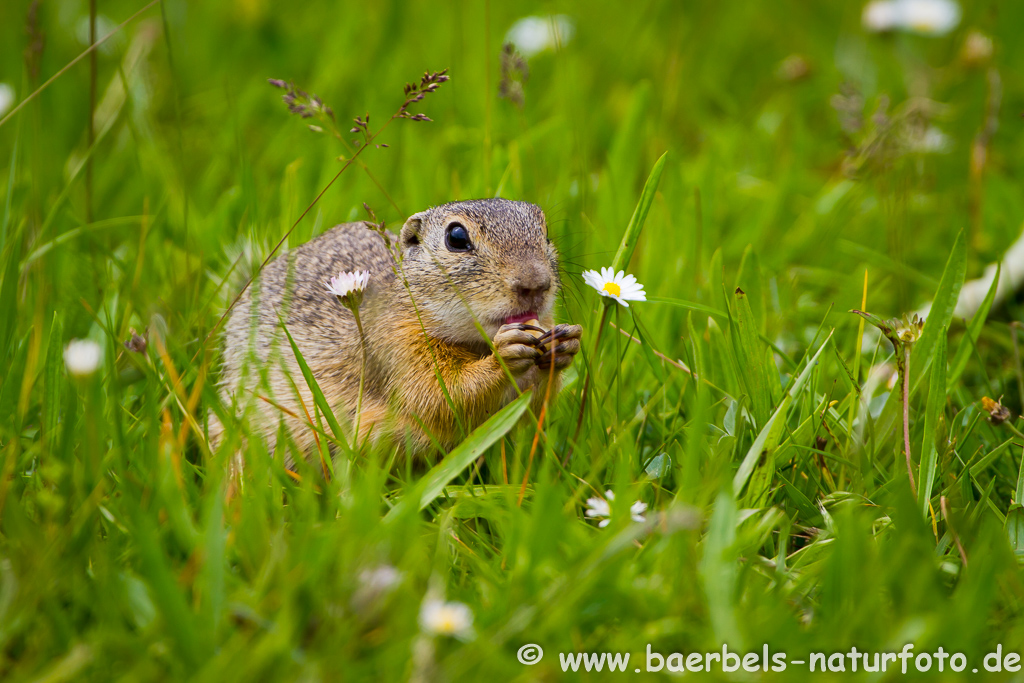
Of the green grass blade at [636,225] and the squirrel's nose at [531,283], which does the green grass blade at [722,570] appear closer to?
the green grass blade at [636,225]

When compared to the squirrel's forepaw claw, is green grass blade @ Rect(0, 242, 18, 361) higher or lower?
higher

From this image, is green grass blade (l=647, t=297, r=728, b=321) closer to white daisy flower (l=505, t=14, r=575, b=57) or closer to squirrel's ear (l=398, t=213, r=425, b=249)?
squirrel's ear (l=398, t=213, r=425, b=249)

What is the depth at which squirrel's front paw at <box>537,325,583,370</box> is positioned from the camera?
9.34 ft

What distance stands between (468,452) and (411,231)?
3.99 ft

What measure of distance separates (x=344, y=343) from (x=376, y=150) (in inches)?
77.2

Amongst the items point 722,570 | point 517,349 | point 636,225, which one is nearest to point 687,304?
point 636,225

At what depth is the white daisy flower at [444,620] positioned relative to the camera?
6.22 ft

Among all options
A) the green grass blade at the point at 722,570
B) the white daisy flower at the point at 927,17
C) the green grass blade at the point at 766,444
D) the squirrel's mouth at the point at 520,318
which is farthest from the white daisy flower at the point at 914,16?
the green grass blade at the point at 722,570

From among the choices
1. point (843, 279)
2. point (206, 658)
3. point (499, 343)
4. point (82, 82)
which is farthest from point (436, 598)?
point (82, 82)

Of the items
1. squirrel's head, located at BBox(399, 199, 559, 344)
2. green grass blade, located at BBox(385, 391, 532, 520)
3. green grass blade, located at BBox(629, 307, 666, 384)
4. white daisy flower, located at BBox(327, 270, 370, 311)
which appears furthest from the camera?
green grass blade, located at BBox(629, 307, 666, 384)

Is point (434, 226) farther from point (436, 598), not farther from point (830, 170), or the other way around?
point (830, 170)

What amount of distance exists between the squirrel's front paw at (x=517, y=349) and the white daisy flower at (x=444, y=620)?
3.39 feet

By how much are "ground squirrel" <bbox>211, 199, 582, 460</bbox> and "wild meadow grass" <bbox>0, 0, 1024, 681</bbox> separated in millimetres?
170

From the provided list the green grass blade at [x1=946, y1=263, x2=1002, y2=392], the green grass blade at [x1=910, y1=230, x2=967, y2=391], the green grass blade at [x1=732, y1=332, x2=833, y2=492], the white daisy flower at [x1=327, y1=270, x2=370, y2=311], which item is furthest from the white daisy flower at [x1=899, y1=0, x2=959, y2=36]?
the white daisy flower at [x1=327, y1=270, x2=370, y2=311]
